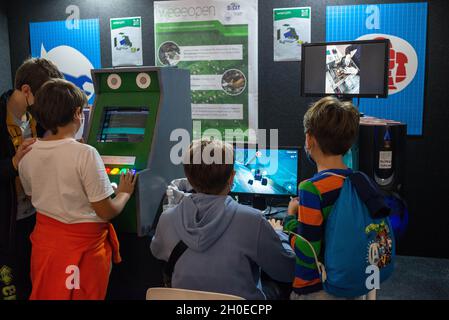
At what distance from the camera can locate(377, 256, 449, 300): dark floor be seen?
3156mm

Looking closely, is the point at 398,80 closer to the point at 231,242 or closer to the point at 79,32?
the point at 231,242

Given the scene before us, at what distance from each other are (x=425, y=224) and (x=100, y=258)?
281 cm

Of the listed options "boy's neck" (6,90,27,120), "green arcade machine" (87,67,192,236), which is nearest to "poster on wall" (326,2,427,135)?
"green arcade machine" (87,67,192,236)

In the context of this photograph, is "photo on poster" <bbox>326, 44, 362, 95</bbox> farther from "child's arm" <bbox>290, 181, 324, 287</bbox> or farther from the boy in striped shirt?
"child's arm" <bbox>290, 181, 324, 287</bbox>

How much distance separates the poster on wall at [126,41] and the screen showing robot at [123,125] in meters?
1.88

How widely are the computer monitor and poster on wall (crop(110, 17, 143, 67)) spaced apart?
77.2 inches

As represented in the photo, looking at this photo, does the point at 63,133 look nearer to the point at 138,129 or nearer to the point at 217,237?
the point at 138,129

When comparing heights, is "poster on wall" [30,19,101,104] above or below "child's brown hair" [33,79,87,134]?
above

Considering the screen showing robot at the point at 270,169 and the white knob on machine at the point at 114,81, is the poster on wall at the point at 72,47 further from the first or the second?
the screen showing robot at the point at 270,169

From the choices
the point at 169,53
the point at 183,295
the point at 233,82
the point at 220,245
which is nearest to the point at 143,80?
the point at 220,245

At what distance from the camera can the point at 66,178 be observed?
182cm

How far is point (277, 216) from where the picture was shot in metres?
2.54

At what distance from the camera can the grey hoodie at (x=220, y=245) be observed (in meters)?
1.55

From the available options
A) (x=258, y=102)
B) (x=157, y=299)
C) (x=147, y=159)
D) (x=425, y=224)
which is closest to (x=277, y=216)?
(x=147, y=159)
